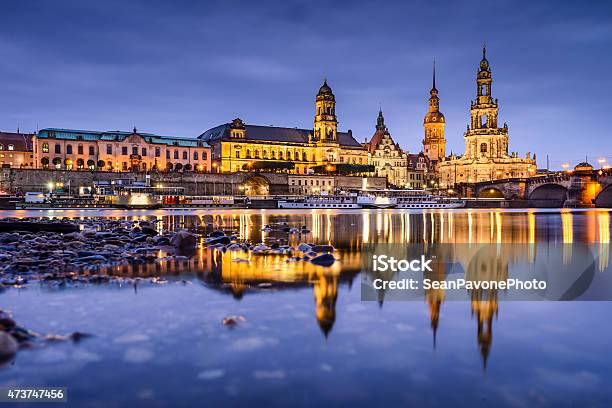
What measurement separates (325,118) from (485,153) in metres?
42.9

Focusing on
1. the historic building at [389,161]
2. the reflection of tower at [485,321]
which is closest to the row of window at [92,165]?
the historic building at [389,161]

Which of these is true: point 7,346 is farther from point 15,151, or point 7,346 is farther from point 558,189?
point 558,189

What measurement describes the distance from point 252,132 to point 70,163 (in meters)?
45.5

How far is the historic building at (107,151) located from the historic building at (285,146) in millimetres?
13708

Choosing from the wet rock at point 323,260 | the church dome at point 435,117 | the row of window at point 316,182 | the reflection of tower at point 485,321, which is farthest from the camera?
the church dome at point 435,117

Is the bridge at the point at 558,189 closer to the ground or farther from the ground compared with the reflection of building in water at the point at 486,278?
farther from the ground

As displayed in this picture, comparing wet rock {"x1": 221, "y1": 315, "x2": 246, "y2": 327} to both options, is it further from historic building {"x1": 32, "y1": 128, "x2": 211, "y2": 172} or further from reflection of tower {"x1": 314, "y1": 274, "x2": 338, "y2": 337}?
historic building {"x1": 32, "y1": 128, "x2": 211, "y2": 172}

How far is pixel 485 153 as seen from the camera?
12862 cm

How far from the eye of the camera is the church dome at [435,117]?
556ft

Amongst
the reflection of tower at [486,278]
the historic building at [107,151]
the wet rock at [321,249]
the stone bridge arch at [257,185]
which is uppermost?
the historic building at [107,151]

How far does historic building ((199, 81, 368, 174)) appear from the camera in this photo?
373ft

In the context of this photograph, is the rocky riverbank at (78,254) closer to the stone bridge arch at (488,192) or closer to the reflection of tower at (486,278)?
the reflection of tower at (486,278)

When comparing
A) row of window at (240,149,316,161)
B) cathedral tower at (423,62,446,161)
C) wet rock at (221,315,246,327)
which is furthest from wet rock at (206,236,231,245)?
cathedral tower at (423,62,446,161)

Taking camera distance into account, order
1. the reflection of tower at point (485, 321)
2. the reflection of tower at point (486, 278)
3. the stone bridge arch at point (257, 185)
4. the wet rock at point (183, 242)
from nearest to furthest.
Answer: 1. the reflection of tower at point (485, 321)
2. the reflection of tower at point (486, 278)
3. the wet rock at point (183, 242)
4. the stone bridge arch at point (257, 185)
